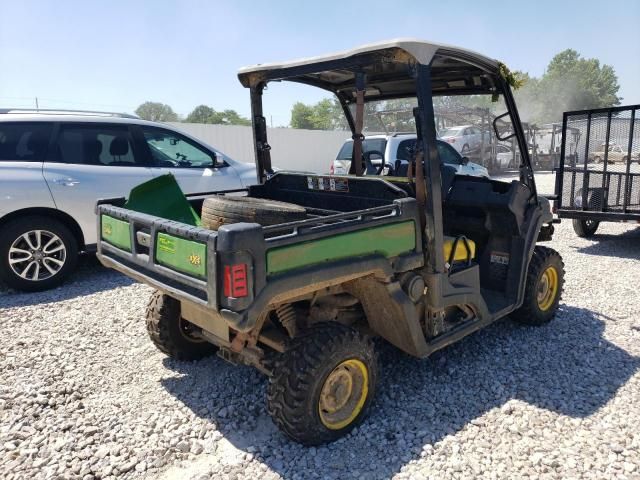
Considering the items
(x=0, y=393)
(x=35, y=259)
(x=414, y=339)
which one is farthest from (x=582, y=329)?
(x=35, y=259)

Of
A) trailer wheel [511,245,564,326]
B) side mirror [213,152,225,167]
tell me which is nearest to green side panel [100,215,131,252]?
trailer wheel [511,245,564,326]

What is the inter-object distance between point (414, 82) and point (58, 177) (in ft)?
14.1

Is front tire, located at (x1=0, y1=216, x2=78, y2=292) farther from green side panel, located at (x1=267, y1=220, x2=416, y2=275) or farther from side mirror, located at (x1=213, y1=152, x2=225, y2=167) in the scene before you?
green side panel, located at (x1=267, y1=220, x2=416, y2=275)

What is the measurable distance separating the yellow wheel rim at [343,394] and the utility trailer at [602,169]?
229 inches

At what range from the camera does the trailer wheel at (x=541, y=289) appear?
4.46 metres

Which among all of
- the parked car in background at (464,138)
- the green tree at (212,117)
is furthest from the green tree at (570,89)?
the parked car in background at (464,138)

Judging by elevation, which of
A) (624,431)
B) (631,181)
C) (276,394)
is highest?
(631,181)

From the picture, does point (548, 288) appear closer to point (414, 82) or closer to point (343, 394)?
point (414, 82)

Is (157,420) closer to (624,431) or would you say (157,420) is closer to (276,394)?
(276,394)

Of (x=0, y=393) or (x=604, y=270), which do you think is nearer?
(x=0, y=393)

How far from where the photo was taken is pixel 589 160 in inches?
311

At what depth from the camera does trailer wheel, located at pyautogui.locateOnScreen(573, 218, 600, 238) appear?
8797 millimetres

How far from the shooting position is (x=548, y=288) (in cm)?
473

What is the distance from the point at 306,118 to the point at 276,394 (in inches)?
1688
